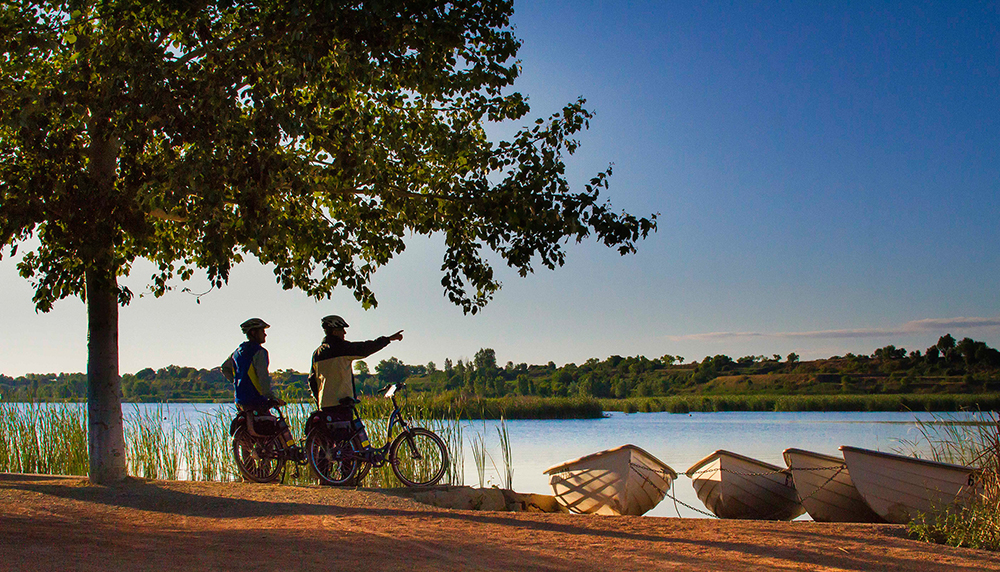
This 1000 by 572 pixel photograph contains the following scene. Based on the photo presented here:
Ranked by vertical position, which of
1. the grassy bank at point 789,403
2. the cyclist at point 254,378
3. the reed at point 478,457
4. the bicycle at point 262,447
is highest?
the cyclist at point 254,378

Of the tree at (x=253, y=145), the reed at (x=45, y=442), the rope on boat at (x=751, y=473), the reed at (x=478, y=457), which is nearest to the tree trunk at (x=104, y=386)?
the tree at (x=253, y=145)

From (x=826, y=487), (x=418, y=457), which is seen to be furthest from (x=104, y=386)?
(x=826, y=487)

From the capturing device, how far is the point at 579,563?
18.4 ft

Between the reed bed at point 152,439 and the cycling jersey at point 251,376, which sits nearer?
the cycling jersey at point 251,376

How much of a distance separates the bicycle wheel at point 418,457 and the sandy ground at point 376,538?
0.78m

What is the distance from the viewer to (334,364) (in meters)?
9.11

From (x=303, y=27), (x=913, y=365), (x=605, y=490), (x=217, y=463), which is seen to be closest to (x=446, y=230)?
(x=303, y=27)

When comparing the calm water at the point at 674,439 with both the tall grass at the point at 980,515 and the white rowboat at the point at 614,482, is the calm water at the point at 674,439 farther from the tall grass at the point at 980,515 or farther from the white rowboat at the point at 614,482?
the tall grass at the point at 980,515

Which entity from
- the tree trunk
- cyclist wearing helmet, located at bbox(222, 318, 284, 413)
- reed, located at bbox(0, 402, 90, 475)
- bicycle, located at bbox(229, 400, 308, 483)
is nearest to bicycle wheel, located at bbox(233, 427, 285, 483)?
bicycle, located at bbox(229, 400, 308, 483)

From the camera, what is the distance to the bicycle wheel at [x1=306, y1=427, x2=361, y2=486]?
925 centimetres

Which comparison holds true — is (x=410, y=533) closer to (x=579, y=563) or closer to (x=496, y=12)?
(x=579, y=563)

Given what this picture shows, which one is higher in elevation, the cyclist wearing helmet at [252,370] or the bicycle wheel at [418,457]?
the cyclist wearing helmet at [252,370]

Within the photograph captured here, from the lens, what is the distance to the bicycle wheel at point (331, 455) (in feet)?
30.3

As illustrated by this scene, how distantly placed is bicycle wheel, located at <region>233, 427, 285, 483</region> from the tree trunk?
1.33 m
